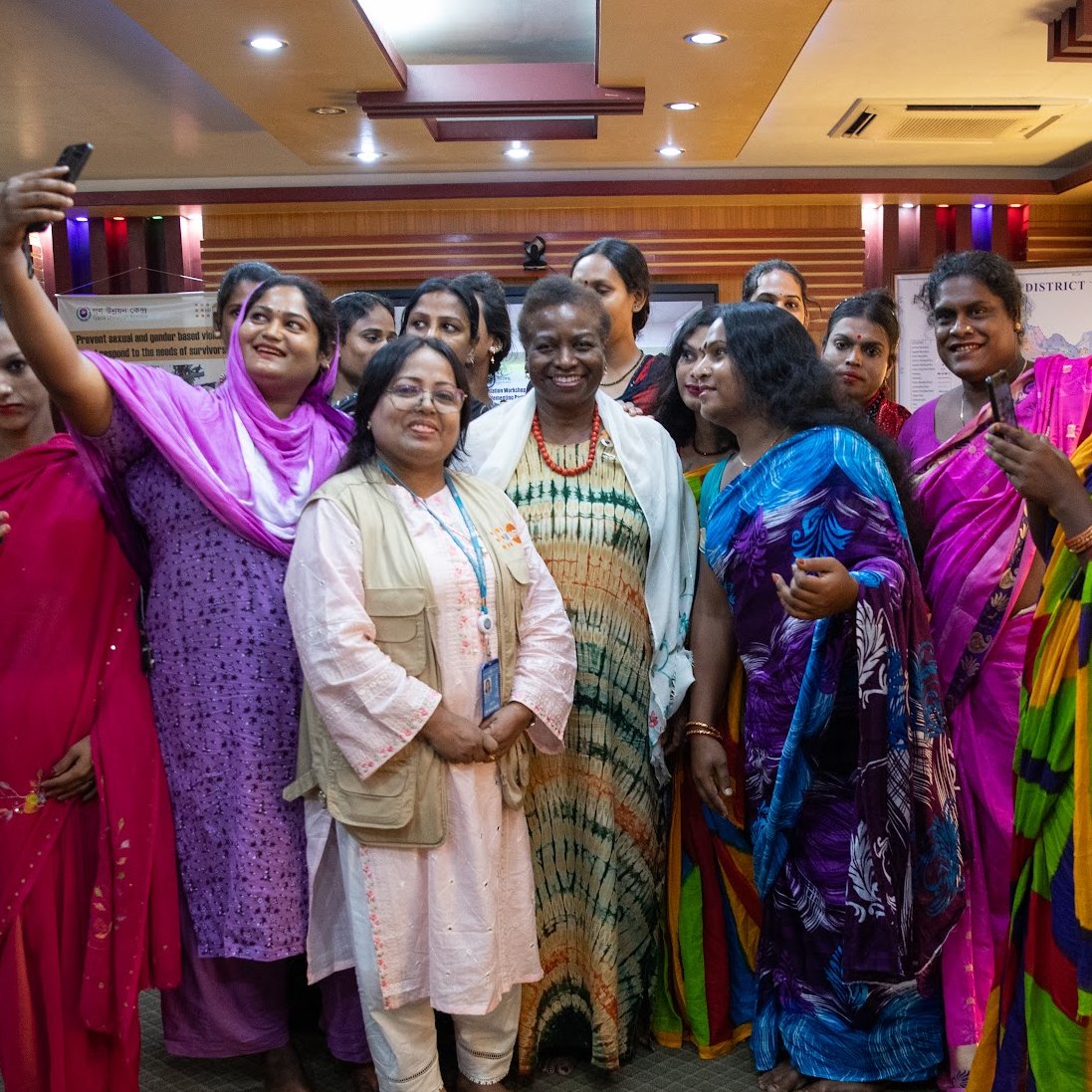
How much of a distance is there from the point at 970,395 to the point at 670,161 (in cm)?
608

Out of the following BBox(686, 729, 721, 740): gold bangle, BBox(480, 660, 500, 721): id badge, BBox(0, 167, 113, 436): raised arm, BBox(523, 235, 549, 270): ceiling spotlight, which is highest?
BBox(523, 235, 549, 270): ceiling spotlight

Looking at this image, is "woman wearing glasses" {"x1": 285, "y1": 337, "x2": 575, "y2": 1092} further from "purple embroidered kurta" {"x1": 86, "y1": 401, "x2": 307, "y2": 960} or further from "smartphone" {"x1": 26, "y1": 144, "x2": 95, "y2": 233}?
"smartphone" {"x1": 26, "y1": 144, "x2": 95, "y2": 233}

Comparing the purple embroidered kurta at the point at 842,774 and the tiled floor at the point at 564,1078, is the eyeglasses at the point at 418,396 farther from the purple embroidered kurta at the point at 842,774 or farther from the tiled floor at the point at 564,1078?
the tiled floor at the point at 564,1078

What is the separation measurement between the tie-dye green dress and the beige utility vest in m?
0.29

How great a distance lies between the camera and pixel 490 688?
248 centimetres

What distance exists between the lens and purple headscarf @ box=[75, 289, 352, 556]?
2455mm

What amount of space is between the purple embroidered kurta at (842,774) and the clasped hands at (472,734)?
60 centimetres

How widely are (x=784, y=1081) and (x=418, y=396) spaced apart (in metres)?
1.72

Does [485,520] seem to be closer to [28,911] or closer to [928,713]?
[928,713]

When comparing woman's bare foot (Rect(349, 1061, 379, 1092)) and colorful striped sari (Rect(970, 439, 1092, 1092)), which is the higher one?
colorful striped sari (Rect(970, 439, 1092, 1092))

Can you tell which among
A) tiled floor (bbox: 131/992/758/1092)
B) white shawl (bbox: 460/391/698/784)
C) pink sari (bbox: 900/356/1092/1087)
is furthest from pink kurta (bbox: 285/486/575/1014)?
pink sari (bbox: 900/356/1092/1087)

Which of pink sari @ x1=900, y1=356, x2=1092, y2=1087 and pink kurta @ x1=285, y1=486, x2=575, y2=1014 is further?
pink sari @ x1=900, y1=356, x2=1092, y2=1087

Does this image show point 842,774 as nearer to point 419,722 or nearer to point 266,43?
point 419,722

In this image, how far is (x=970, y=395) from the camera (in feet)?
10.0
